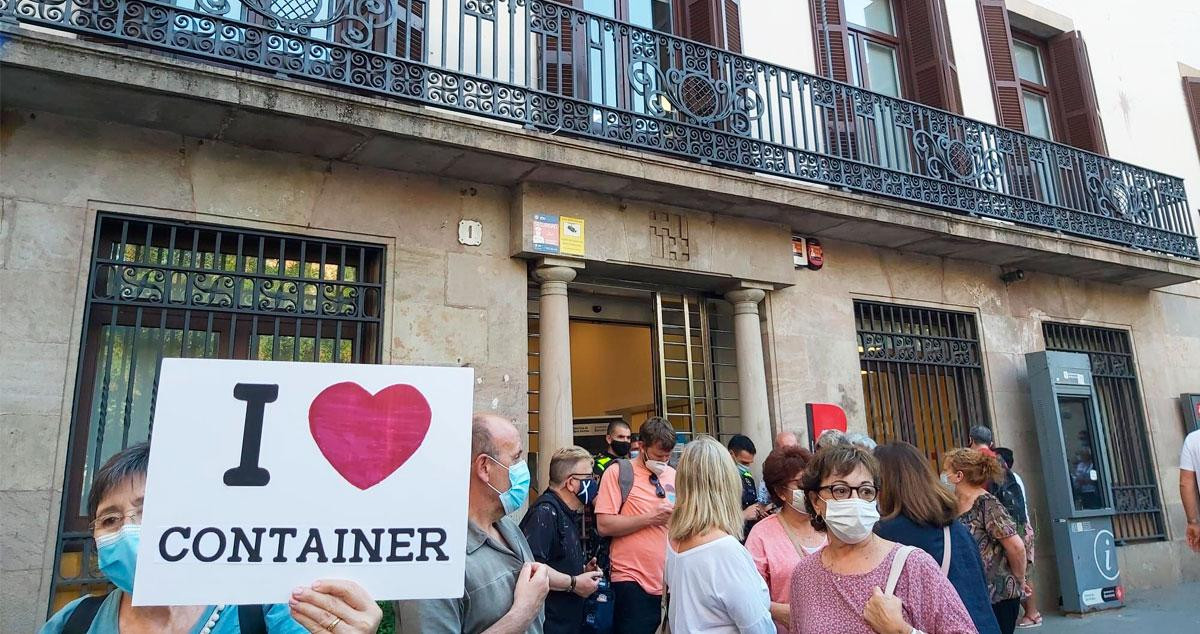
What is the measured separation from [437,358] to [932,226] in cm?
542

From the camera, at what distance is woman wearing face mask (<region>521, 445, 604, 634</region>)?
4.35 m

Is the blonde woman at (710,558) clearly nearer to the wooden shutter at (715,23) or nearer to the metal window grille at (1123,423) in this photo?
the wooden shutter at (715,23)

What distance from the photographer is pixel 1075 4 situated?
12586mm

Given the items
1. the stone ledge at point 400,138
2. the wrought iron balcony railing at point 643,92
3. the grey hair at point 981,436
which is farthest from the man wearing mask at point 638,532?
the grey hair at point 981,436

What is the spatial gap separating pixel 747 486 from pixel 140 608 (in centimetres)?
467

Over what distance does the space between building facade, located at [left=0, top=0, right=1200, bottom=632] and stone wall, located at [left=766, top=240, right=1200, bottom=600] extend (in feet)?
0.14

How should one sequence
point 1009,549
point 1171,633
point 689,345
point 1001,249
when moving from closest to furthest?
point 1009,549 → point 1171,633 → point 689,345 → point 1001,249

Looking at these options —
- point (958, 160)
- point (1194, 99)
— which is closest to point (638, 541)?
point (958, 160)

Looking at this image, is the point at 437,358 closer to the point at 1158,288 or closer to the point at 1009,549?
the point at 1009,549

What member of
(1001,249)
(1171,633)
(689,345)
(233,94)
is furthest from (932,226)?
(233,94)

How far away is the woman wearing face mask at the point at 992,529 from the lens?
420 cm

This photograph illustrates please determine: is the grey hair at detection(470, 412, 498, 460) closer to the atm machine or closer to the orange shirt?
the orange shirt

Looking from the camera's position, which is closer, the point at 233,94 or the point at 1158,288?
the point at 233,94

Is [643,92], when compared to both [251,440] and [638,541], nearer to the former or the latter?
[638,541]
